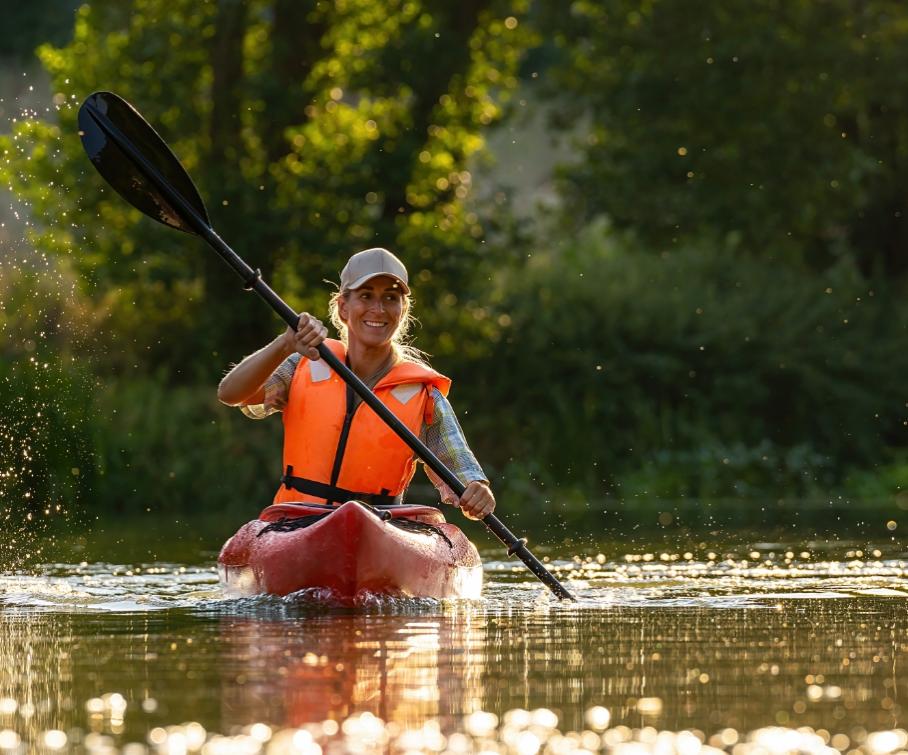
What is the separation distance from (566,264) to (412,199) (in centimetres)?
165

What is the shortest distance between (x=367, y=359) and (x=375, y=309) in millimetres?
221

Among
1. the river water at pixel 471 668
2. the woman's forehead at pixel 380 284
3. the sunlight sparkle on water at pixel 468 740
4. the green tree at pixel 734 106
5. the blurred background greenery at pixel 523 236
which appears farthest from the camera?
the green tree at pixel 734 106

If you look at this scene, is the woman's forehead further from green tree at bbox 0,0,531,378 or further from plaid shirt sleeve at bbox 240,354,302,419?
green tree at bbox 0,0,531,378

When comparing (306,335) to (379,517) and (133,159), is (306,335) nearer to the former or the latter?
(379,517)

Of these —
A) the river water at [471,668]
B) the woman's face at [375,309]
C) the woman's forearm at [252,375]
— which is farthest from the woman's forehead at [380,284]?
the river water at [471,668]

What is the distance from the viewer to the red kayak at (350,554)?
731 cm

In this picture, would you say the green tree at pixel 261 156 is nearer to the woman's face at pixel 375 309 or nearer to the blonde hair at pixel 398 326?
the blonde hair at pixel 398 326

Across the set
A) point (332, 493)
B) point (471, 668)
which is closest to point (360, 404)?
point (332, 493)

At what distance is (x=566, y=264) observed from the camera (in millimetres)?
20094

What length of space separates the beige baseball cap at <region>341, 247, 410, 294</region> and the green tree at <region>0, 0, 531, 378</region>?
392 inches

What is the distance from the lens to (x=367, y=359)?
8102 millimetres

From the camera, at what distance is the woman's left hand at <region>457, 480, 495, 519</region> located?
7.88 m

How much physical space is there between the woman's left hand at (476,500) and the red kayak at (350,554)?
156 mm

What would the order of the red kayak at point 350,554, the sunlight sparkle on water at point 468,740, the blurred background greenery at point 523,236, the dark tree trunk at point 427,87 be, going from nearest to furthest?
the sunlight sparkle on water at point 468,740 → the red kayak at point 350,554 → the blurred background greenery at point 523,236 → the dark tree trunk at point 427,87
